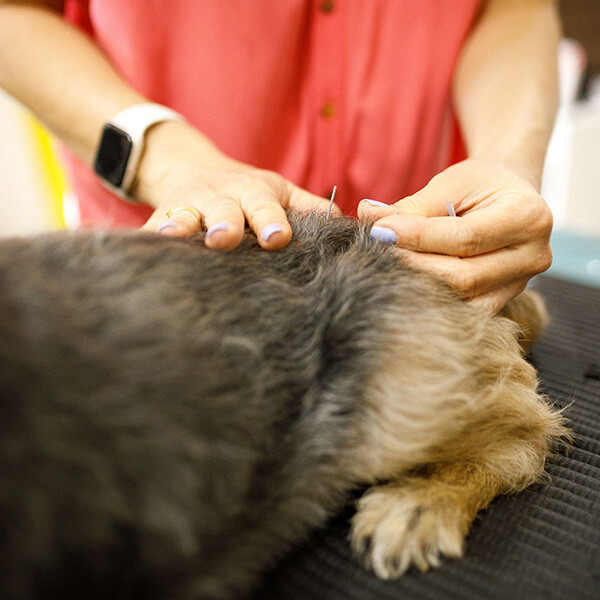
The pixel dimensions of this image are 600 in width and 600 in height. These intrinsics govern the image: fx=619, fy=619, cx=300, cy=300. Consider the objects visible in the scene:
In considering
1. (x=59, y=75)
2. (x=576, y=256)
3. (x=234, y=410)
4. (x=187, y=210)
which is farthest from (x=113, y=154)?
(x=576, y=256)

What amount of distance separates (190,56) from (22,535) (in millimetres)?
1035

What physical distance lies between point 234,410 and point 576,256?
197 cm

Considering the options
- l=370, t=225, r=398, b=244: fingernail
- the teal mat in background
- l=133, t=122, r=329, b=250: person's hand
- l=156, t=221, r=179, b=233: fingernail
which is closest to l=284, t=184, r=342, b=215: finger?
l=133, t=122, r=329, b=250: person's hand

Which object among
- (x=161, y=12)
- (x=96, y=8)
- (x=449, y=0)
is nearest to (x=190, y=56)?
(x=161, y=12)

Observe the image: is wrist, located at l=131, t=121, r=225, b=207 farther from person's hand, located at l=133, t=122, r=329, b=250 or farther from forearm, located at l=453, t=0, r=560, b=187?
forearm, located at l=453, t=0, r=560, b=187

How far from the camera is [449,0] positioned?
1.33 m

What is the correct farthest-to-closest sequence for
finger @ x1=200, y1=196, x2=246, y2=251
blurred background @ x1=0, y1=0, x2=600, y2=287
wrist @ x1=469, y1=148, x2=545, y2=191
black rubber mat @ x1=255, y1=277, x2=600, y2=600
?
1. blurred background @ x1=0, y1=0, x2=600, y2=287
2. wrist @ x1=469, y1=148, x2=545, y2=191
3. finger @ x1=200, y1=196, x2=246, y2=251
4. black rubber mat @ x1=255, y1=277, x2=600, y2=600

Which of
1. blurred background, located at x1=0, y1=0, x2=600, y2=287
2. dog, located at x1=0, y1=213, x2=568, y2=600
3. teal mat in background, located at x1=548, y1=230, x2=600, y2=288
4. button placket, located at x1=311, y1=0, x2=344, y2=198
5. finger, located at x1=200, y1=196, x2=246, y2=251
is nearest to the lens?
dog, located at x1=0, y1=213, x2=568, y2=600

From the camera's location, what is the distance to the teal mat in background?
6.84 feet

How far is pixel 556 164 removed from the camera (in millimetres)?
3518

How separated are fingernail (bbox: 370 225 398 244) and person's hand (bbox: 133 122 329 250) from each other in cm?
12

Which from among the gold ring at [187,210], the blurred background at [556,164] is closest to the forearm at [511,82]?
the gold ring at [187,210]

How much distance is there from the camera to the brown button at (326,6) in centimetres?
125

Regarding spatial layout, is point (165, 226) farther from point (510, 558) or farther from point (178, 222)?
point (510, 558)
